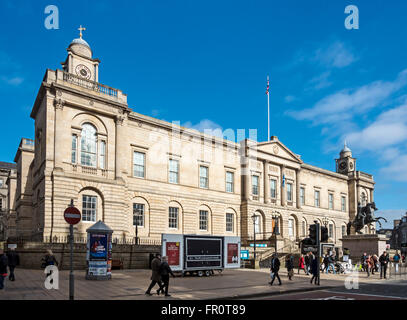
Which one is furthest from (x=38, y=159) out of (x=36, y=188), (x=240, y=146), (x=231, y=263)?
(x=240, y=146)

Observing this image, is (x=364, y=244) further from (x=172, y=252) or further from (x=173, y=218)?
(x=172, y=252)

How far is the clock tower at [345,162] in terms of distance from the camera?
69306 millimetres

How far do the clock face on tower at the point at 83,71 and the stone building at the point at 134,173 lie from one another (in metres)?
0.10

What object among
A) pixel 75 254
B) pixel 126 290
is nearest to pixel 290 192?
pixel 75 254

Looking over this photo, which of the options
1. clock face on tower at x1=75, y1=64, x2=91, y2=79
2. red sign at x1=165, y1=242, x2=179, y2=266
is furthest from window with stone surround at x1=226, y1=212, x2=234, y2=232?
red sign at x1=165, y1=242, x2=179, y2=266

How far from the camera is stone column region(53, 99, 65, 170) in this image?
31.0 m

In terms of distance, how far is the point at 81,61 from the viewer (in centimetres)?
3672

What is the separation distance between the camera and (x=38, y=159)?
35281 millimetres

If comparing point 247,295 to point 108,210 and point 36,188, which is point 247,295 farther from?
point 36,188

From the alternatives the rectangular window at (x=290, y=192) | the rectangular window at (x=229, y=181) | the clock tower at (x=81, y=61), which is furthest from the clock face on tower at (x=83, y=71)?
the rectangular window at (x=290, y=192)

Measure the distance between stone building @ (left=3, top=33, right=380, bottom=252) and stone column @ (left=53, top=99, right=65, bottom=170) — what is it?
78mm

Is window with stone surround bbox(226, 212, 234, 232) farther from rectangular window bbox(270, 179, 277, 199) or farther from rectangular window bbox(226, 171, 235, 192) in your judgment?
rectangular window bbox(270, 179, 277, 199)

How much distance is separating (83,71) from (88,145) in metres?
7.66
